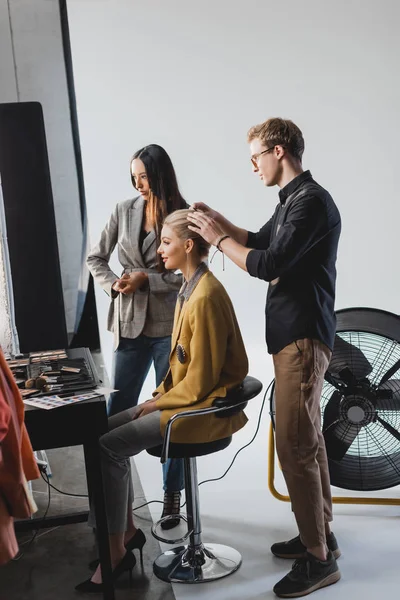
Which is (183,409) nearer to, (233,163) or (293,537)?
(293,537)

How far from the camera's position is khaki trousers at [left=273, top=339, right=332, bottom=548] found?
8.76ft

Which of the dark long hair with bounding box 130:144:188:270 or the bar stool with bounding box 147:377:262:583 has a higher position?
the dark long hair with bounding box 130:144:188:270

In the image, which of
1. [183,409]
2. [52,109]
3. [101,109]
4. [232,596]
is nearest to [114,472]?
[183,409]

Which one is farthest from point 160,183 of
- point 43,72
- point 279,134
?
point 43,72

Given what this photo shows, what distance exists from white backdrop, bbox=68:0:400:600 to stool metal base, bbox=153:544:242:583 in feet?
4.03

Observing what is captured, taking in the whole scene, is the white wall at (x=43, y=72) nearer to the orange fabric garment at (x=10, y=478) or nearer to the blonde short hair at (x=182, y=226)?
the blonde short hair at (x=182, y=226)

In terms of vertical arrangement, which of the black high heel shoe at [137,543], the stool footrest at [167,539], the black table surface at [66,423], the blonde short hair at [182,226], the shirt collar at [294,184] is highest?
the shirt collar at [294,184]

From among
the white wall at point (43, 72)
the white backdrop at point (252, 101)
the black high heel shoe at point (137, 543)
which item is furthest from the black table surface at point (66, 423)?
the white wall at point (43, 72)

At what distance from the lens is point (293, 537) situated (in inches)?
125

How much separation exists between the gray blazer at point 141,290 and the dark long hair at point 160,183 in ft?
0.38

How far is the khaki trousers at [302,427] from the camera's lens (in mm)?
2670

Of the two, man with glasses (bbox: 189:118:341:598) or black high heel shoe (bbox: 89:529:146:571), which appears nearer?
man with glasses (bbox: 189:118:341:598)

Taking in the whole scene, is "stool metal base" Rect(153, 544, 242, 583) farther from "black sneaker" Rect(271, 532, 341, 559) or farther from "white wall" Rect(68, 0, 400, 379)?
"white wall" Rect(68, 0, 400, 379)

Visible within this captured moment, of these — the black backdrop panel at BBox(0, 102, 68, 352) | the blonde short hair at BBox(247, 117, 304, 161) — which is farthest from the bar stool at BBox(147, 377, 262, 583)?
the black backdrop panel at BBox(0, 102, 68, 352)
